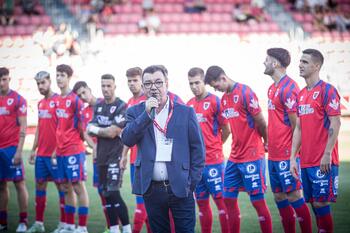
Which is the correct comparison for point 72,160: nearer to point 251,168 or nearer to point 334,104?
point 251,168

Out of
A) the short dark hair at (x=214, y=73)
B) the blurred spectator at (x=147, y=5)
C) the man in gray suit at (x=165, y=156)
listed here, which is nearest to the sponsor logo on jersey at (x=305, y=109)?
the short dark hair at (x=214, y=73)

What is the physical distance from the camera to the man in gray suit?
5.22m

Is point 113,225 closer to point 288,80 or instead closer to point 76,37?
point 288,80

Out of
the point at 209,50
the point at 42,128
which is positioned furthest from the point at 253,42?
the point at 42,128

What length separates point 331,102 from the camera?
20.2ft

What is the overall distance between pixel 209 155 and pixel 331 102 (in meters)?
1.80

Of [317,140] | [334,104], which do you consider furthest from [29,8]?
[334,104]

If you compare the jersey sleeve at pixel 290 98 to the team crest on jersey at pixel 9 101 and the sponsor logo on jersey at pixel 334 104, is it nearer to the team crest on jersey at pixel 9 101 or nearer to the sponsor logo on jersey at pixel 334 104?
the sponsor logo on jersey at pixel 334 104

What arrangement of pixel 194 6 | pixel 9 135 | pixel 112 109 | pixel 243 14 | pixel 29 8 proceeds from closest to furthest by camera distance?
1. pixel 112 109
2. pixel 9 135
3. pixel 29 8
4. pixel 243 14
5. pixel 194 6

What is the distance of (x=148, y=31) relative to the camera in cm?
2284

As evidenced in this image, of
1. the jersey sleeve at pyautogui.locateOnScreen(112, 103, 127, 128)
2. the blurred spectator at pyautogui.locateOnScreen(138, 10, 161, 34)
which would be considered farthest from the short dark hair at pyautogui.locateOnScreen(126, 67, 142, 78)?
the blurred spectator at pyautogui.locateOnScreen(138, 10, 161, 34)

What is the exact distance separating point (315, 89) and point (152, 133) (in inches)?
70.3

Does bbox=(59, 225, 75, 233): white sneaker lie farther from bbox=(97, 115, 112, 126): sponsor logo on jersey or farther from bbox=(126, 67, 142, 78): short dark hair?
bbox=(126, 67, 142, 78): short dark hair

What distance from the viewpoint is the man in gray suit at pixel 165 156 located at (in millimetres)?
5223
